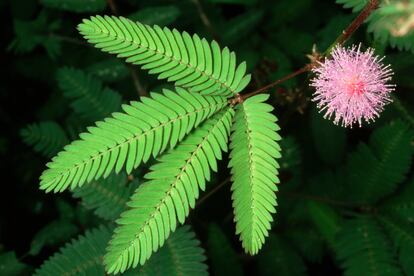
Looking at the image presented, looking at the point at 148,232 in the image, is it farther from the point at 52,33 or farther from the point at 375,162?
the point at 52,33

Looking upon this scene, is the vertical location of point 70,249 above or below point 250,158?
below

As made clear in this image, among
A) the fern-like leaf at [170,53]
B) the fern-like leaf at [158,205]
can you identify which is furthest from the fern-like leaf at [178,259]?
the fern-like leaf at [170,53]

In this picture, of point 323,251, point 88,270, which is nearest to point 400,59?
point 323,251

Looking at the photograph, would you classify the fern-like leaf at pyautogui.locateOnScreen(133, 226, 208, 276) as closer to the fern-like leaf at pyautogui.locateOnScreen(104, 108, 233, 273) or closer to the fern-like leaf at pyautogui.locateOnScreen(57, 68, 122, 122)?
the fern-like leaf at pyautogui.locateOnScreen(104, 108, 233, 273)

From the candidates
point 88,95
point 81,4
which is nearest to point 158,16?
point 81,4

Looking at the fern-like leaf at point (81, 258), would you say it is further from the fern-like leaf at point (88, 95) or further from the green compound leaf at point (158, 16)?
the green compound leaf at point (158, 16)

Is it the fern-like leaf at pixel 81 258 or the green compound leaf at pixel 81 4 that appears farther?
the green compound leaf at pixel 81 4

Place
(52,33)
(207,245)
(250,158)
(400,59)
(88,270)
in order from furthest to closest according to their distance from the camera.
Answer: (52,33) → (207,245) → (400,59) → (88,270) → (250,158)

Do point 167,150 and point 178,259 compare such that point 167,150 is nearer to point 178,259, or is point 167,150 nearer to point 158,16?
point 178,259
